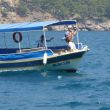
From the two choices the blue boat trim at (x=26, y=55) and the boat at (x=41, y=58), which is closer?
the boat at (x=41, y=58)

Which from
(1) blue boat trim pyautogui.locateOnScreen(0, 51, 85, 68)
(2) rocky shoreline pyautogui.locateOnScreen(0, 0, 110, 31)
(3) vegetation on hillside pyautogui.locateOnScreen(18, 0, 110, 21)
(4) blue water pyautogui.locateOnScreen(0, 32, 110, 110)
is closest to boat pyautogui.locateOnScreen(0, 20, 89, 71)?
(1) blue boat trim pyautogui.locateOnScreen(0, 51, 85, 68)

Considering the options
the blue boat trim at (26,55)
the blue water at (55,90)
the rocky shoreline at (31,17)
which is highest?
the blue boat trim at (26,55)

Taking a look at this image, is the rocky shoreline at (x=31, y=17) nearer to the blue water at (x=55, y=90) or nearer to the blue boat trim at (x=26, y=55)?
the blue water at (x=55, y=90)

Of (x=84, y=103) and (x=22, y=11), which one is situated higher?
(x=84, y=103)

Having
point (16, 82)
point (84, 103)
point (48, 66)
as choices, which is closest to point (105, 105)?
point (84, 103)

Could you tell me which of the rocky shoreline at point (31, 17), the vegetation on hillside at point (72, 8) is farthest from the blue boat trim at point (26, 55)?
the vegetation on hillside at point (72, 8)

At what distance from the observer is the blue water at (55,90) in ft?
72.1

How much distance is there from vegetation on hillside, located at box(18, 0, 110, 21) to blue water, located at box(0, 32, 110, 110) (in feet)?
421

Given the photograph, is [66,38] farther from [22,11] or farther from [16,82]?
[22,11]

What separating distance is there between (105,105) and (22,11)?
135492 mm

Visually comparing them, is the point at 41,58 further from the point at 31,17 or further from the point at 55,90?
the point at 31,17

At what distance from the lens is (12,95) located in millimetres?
24109

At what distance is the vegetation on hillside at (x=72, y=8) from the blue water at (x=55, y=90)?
128419 mm

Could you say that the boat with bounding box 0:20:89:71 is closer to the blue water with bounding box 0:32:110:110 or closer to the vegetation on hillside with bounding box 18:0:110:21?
the blue water with bounding box 0:32:110:110
